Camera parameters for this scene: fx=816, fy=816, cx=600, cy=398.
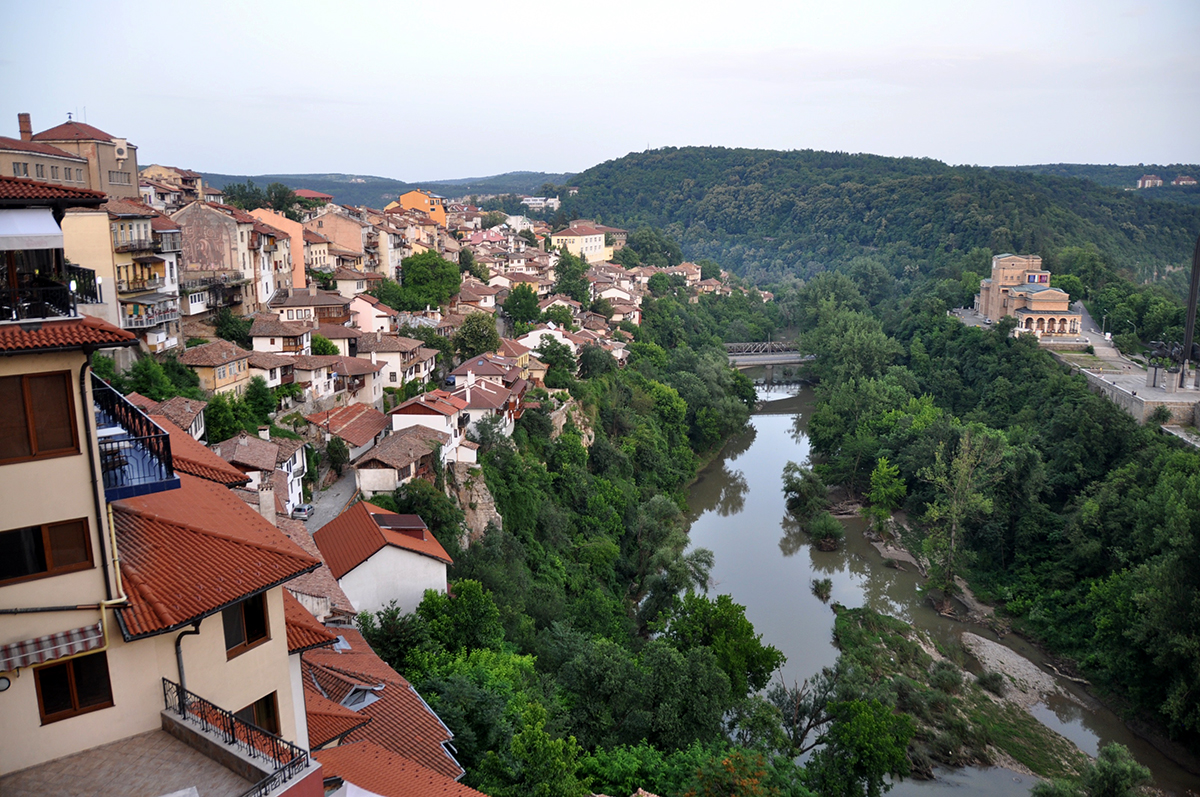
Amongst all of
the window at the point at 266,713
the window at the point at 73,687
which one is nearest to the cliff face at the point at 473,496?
the window at the point at 266,713

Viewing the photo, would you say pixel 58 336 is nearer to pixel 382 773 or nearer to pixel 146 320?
pixel 382 773

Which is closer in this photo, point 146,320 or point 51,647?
point 51,647

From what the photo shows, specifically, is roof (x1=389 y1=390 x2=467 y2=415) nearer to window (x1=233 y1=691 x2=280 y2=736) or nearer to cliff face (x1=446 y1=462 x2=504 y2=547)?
cliff face (x1=446 y1=462 x2=504 y2=547)

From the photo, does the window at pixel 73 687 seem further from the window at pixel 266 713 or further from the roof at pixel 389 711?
the roof at pixel 389 711

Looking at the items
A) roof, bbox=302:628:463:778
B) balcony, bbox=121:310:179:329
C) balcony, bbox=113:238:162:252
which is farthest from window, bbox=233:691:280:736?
balcony, bbox=113:238:162:252

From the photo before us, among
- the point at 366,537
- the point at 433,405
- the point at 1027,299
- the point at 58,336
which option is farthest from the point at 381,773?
the point at 1027,299

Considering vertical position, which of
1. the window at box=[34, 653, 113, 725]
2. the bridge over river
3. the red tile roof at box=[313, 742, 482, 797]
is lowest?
the bridge over river
